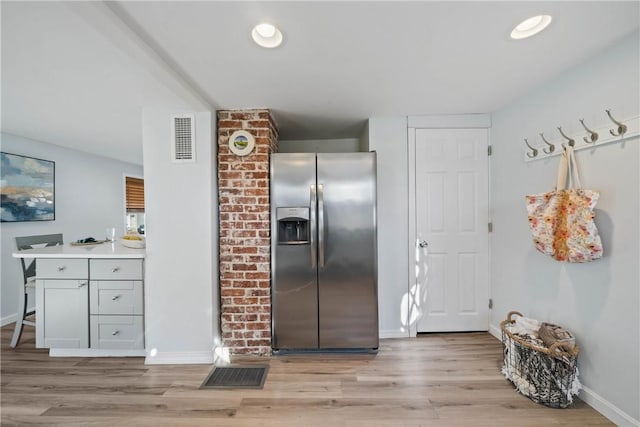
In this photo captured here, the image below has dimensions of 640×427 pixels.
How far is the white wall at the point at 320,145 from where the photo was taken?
3268mm

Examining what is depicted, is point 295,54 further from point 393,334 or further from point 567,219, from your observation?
point 393,334

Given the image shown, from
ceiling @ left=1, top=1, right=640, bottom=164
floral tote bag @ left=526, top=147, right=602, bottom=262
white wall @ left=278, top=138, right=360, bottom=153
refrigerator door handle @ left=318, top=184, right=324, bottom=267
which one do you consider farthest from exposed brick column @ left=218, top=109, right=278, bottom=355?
floral tote bag @ left=526, top=147, right=602, bottom=262

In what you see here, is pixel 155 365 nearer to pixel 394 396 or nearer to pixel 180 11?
pixel 394 396

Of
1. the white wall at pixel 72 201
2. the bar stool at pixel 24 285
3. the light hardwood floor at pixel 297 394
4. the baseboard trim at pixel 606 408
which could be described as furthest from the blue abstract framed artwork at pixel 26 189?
the baseboard trim at pixel 606 408

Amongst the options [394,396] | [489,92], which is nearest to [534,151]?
[489,92]

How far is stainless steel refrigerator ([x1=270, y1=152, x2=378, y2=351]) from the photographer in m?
2.17

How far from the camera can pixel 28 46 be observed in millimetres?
1388

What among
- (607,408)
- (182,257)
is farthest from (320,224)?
(607,408)

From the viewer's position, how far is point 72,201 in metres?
3.70

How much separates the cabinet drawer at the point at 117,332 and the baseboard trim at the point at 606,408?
128 inches

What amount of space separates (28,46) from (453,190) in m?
3.18

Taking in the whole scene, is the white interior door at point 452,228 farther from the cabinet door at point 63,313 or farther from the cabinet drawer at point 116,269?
the cabinet door at point 63,313

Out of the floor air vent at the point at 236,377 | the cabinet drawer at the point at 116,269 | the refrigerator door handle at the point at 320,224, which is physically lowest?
the floor air vent at the point at 236,377

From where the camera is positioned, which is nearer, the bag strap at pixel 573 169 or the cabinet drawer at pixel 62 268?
the bag strap at pixel 573 169
